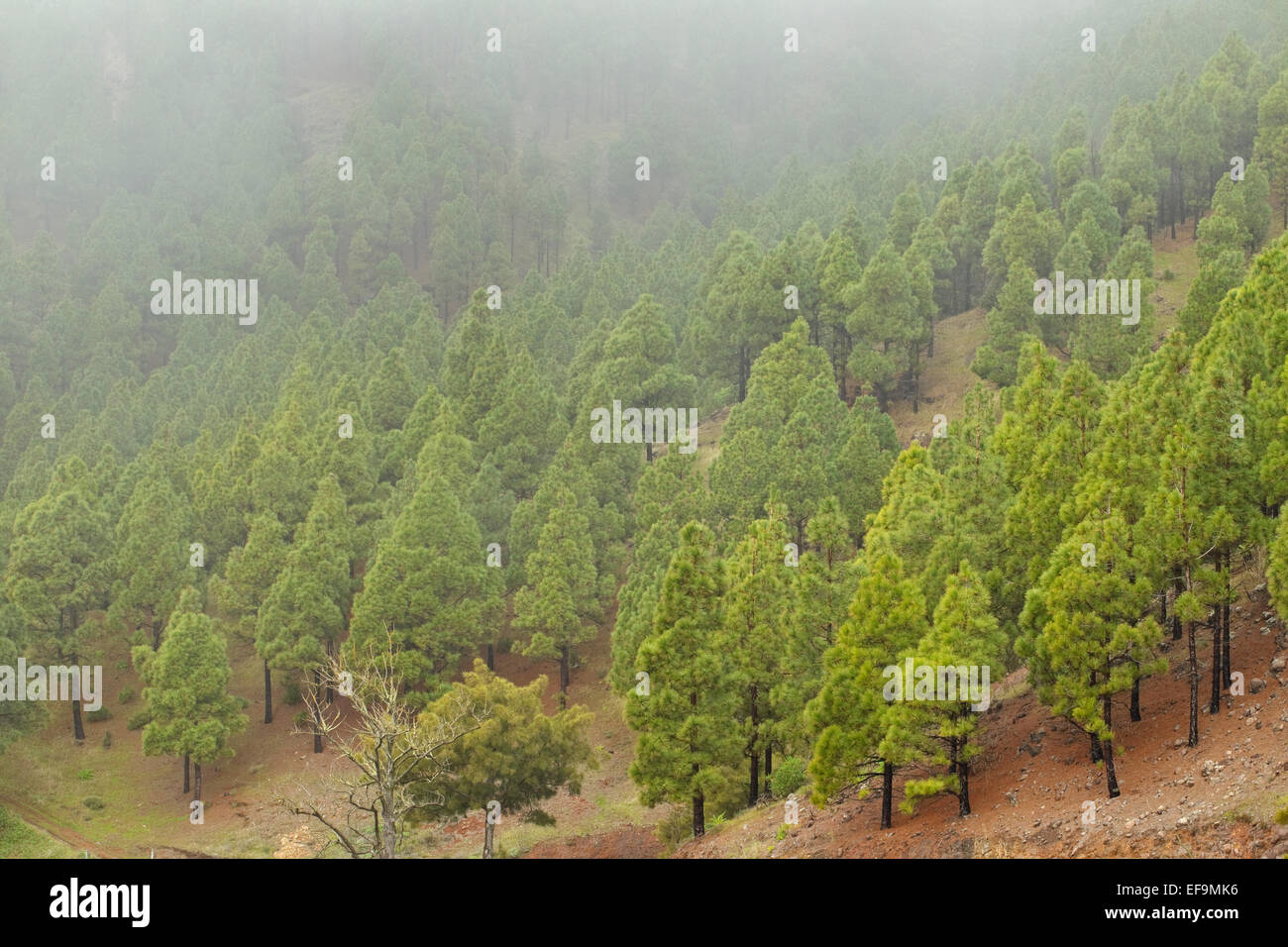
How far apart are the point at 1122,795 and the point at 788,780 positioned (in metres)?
13.9

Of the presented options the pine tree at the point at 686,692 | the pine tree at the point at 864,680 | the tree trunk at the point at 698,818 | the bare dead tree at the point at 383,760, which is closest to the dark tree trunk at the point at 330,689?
the bare dead tree at the point at 383,760

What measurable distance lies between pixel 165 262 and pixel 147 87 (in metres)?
66.1

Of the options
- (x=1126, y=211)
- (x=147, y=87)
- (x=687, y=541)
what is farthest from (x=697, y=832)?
(x=147, y=87)

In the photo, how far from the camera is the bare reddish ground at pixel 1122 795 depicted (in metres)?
29.4

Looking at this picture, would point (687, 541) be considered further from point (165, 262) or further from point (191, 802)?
point (165, 262)

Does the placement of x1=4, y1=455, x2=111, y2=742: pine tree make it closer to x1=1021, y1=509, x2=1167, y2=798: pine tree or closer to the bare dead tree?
the bare dead tree

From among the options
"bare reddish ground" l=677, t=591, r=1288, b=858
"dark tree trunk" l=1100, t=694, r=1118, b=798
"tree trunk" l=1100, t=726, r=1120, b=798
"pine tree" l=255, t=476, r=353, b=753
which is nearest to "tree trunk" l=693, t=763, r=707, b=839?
"bare reddish ground" l=677, t=591, r=1288, b=858

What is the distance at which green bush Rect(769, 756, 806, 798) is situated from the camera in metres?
43.8

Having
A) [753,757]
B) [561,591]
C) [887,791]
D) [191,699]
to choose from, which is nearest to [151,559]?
[191,699]

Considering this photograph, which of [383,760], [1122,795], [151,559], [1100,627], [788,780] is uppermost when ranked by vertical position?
[151,559]

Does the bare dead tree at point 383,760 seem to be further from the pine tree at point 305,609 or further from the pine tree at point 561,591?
the pine tree at point 561,591

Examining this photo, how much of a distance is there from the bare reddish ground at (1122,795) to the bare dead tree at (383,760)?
1033 centimetres

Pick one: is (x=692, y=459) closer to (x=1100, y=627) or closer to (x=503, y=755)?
(x=503, y=755)

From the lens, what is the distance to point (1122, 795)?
32719mm
